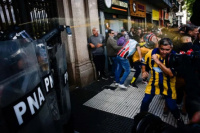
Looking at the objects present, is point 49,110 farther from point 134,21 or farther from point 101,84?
point 134,21

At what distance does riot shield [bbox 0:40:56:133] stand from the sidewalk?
2004 mm

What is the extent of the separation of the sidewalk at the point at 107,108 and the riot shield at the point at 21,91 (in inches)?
78.9

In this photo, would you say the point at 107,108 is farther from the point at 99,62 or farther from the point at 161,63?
the point at 99,62

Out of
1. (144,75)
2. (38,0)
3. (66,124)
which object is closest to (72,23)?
(38,0)

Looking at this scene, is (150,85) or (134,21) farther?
(134,21)

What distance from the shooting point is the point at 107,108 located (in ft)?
11.5

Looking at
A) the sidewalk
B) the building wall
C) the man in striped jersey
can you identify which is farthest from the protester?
the man in striped jersey

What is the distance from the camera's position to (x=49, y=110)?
3.46ft

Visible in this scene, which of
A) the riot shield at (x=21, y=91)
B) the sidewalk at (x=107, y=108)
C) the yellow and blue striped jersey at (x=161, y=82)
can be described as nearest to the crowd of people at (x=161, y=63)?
the yellow and blue striped jersey at (x=161, y=82)

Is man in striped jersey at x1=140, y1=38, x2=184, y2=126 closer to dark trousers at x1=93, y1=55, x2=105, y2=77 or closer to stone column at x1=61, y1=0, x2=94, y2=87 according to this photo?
stone column at x1=61, y1=0, x2=94, y2=87

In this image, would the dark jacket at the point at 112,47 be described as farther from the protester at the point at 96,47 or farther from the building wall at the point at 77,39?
the building wall at the point at 77,39

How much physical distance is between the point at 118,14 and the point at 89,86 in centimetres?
523

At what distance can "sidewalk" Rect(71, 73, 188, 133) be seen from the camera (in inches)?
110

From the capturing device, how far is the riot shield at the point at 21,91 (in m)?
0.73
